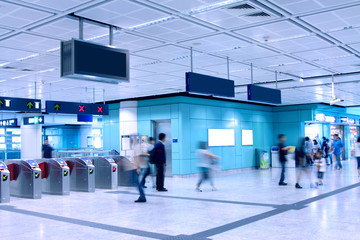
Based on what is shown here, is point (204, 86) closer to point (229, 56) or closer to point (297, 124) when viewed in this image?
point (229, 56)

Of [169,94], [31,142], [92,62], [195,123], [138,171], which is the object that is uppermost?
[169,94]

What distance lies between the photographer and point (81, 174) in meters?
12.0

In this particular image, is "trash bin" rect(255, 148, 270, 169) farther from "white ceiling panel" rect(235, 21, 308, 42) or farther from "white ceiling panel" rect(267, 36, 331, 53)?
"white ceiling panel" rect(235, 21, 308, 42)

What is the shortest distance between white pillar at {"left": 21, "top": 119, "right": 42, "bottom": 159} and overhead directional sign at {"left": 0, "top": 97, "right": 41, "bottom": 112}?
43.5ft

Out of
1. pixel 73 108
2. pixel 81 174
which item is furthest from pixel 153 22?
pixel 73 108

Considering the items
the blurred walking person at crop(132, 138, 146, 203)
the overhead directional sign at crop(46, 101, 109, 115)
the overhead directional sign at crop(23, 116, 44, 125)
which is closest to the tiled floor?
the blurred walking person at crop(132, 138, 146, 203)

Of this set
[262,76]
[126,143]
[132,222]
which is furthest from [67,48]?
[126,143]

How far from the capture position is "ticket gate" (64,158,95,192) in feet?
38.6

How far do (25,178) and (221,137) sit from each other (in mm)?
9999

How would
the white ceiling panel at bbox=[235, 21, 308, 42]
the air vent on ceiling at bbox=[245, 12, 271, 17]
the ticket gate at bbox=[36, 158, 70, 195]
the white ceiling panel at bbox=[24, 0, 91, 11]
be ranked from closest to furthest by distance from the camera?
1. the white ceiling panel at bbox=[24, 0, 91, 11]
2. the air vent on ceiling at bbox=[245, 12, 271, 17]
3. the white ceiling panel at bbox=[235, 21, 308, 42]
4. the ticket gate at bbox=[36, 158, 70, 195]

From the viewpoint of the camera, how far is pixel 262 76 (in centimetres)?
1336

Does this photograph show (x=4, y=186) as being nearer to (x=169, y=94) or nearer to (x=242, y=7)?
(x=242, y=7)

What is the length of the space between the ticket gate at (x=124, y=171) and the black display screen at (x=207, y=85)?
14.9ft

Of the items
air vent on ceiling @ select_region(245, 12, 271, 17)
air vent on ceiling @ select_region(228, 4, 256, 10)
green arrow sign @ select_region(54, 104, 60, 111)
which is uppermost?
air vent on ceiling @ select_region(228, 4, 256, 10)
